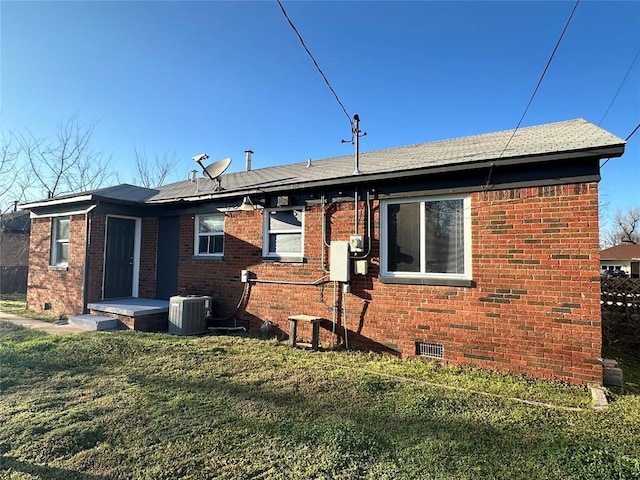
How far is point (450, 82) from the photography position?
8.90 m

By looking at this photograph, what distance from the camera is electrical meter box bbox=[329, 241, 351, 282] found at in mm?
6723

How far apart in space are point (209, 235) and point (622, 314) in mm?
9763

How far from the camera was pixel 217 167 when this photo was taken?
9.55m

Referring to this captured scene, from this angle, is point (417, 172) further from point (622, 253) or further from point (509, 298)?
point (622, 253)

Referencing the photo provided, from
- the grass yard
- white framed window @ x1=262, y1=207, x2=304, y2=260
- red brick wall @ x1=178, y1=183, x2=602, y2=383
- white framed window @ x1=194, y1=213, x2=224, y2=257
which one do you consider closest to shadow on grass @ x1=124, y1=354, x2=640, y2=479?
the grass yard

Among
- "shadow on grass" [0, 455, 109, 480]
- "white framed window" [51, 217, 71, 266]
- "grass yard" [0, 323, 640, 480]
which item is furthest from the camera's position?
"white framed window" [51, 217, 71, 266]

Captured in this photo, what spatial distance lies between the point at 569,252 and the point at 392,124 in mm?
6754

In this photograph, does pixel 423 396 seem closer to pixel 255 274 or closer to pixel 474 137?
pixel 255 274

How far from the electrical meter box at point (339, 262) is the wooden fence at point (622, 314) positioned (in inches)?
222

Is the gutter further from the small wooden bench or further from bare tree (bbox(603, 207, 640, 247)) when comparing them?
bare tree (bbox(603, 207, 640, 247))

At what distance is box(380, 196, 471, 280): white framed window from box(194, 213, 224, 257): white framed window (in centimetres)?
444

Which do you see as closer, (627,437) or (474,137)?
(627,437)

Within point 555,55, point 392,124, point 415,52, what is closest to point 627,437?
point 555,55

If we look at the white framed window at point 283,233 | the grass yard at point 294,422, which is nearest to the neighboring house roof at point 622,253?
the white framed window at point 283,233
